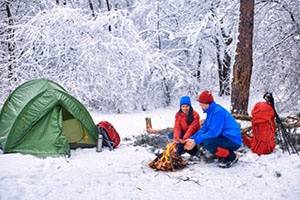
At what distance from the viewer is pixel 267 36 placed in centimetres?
822

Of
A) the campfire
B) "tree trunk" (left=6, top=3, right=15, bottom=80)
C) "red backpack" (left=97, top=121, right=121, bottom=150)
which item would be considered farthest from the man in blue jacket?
"tree trunk" (left=6, top=3, right=15, bottom=80)

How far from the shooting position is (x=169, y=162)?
4.61 metres

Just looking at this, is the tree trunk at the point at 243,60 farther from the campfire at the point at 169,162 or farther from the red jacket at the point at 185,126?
the campfire at the point at 169,162

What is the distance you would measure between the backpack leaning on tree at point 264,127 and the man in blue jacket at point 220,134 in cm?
58

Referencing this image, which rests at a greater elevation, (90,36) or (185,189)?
(90,36)

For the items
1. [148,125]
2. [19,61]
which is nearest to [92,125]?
[148,125]

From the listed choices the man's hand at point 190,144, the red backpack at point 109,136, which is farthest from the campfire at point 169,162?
the red backpack at point 109,136

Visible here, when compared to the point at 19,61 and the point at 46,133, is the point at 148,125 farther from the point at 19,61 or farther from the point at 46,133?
the point at 19,61

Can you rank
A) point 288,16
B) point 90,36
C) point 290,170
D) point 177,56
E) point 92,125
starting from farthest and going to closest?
point 177,56 < point 90,36 < point 288,16 < point 92,125 < point 290,170

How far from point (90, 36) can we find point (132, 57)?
1.76 meters

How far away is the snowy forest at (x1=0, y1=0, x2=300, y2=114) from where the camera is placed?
10.9m

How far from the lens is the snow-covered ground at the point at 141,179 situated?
363 cm

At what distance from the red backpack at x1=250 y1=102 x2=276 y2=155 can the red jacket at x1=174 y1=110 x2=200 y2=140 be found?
97cm

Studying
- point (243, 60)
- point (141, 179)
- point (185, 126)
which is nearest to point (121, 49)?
point (243, 60)
